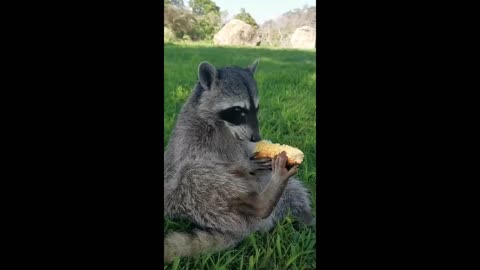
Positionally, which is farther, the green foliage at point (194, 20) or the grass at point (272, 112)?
the green foliage at point (194, 20)

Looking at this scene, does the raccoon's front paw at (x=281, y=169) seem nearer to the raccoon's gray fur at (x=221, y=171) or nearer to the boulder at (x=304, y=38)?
the raccoon's gray fur at (x=221, y=171)

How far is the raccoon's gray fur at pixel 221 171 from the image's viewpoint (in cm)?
284

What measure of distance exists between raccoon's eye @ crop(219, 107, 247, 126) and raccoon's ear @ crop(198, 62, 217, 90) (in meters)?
0.17

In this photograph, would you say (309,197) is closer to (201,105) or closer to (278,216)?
(278,216)

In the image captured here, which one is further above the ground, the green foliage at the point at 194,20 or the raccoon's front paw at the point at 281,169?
the green foliage at the point at 194,20

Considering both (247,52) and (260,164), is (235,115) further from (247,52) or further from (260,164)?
(247,52)

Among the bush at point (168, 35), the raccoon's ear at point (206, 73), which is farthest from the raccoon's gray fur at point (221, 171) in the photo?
the bush at point (168, 35)

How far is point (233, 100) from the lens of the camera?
9.41 feet

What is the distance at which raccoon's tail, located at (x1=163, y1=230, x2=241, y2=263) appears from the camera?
2775mm

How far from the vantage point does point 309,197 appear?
9.86ft

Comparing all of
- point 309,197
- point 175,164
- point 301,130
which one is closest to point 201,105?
point 175,164

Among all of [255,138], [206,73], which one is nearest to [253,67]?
[206,73]

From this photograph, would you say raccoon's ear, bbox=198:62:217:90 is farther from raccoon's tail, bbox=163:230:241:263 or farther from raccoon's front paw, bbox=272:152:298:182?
raccoon's tail, bbox=163:230:241:263

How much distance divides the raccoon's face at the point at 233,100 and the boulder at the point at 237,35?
20 centimetres
